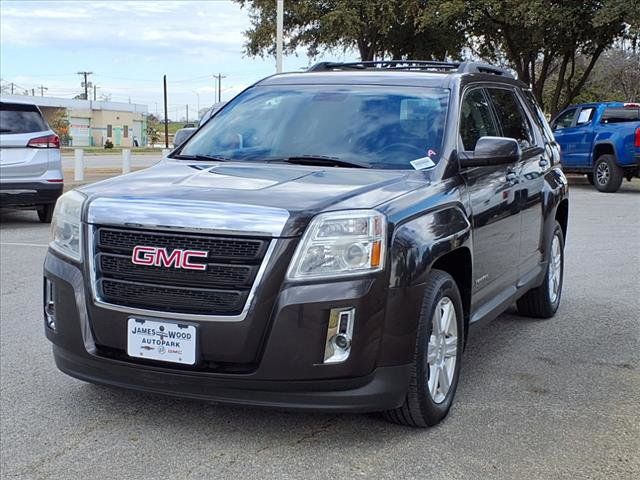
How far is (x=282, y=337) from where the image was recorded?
11.1 feet

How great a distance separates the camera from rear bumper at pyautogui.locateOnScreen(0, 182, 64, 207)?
11000 millimetres

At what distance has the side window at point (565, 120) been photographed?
1902cm

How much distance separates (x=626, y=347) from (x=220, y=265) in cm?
329

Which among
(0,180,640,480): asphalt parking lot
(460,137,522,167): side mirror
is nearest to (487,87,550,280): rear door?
(0,180,640,480): asphalt parking lot

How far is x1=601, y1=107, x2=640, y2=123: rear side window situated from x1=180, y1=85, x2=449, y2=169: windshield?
14294mm

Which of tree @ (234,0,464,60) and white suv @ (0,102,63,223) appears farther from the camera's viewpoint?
tree @ (234,0,464,60)

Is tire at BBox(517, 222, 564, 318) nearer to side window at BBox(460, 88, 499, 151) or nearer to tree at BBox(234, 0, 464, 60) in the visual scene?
side window at BBox(460, 88, 499, 151)

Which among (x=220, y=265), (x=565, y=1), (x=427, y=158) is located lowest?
(x=220, y=265)

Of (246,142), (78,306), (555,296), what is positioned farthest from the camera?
(555,296)

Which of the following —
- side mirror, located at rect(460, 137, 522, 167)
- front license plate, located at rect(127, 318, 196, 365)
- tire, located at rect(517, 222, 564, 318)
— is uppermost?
side mirror, located at rect(460, 137, 522, 167)

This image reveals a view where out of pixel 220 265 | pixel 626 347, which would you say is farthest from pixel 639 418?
pixel 220 265

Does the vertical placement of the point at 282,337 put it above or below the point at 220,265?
below

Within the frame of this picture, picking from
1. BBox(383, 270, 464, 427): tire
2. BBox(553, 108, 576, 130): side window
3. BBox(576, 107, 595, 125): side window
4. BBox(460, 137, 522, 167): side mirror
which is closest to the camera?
BBox(383, 270, 464, 427): tire

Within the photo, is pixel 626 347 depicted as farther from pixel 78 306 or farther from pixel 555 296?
pixel 78 306
